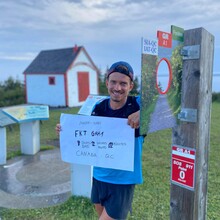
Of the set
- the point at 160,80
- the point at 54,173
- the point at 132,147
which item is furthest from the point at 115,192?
the point at 54,173

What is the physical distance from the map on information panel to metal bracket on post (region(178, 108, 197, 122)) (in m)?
4.74

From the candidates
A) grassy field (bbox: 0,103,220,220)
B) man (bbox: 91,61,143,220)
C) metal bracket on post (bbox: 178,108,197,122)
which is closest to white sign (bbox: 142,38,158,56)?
metal bracket on post (bbox: 178,108,197,122)

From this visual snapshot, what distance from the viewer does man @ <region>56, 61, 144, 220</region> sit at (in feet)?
6.79

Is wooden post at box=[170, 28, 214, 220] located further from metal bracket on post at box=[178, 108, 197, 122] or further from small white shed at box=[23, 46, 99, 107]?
small white shed at box=[23, 46, 99, 107]

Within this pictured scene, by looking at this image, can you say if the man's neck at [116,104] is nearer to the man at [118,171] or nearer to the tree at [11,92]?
the man at [118,171]

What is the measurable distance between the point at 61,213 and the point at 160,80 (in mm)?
2741

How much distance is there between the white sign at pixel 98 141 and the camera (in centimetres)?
200

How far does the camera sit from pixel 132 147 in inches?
78.4

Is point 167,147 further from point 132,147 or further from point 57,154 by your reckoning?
point 132,147

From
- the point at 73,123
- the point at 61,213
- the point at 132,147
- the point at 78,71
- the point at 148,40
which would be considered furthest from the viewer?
the point at 78,71

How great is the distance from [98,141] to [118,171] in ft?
1.08

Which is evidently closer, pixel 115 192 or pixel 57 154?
pixel 115 192

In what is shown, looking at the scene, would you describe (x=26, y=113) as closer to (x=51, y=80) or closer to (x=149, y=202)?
(x=149, y=202)

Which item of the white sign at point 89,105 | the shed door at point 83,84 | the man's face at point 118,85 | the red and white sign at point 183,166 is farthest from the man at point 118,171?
the shed door at point 83,84
